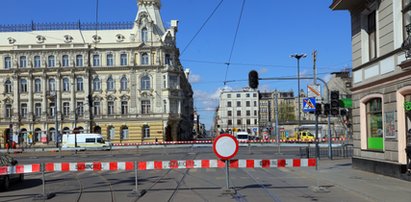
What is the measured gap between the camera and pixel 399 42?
52.0ft

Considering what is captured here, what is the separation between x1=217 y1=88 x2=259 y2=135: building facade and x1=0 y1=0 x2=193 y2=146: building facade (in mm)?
79452

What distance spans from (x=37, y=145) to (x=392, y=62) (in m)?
69.9

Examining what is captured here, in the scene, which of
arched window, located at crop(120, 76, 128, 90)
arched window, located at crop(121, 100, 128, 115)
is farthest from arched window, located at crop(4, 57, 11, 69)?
arched window, located at crop(121, 100, 128, 115)

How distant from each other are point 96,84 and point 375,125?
65.6 m

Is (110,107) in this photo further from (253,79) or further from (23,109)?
(253,79)

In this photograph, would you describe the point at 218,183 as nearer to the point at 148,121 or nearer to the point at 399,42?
the point at 399,42

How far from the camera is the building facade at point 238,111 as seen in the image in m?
159

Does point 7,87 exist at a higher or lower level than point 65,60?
lower

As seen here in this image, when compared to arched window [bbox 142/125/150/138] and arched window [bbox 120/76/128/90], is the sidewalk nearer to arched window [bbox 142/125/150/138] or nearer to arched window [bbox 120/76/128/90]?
arched window [bbox 142/125/150/138]

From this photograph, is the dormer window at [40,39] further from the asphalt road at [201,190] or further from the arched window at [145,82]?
the asphalt road at [201,190]

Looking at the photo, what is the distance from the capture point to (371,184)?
1487 centimetres

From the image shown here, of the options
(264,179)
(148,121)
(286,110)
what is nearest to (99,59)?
(148,121)

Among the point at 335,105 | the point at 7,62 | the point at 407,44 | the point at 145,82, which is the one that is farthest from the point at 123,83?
the point at 407,44

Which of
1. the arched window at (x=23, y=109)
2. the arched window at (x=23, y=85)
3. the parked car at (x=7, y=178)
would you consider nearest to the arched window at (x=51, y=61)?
the arched window at (x=23, y=85)
